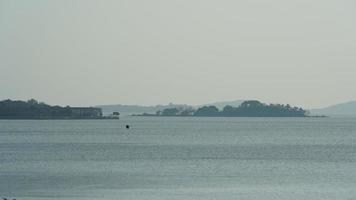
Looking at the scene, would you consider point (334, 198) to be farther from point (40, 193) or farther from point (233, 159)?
point (233, 159)

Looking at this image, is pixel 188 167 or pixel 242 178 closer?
pixel 242 178

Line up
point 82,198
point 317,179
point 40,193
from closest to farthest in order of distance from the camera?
1. point 82,198
2. point 40,193
3. point 317,179

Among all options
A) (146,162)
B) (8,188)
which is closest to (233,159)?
(146,162)

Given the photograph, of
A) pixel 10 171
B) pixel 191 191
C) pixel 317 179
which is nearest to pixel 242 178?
pixel 317 179

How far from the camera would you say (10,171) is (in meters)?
80.4

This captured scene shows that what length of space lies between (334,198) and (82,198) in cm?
1591

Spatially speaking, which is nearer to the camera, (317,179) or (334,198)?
(334,198)

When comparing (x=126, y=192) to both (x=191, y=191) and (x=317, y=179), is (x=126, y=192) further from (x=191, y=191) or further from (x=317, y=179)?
(x=317, y=179)

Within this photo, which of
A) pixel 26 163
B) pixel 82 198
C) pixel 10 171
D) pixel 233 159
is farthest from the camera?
pixel 233 159

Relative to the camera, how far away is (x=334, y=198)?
5788cm

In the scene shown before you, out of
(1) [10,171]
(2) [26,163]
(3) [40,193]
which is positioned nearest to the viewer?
(3) [40,193]

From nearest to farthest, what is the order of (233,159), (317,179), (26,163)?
(317,179) → (26,163) → (233,159)

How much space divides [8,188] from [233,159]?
38.3 metres

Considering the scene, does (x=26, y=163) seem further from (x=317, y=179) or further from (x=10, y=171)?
(x=317, y=179)
